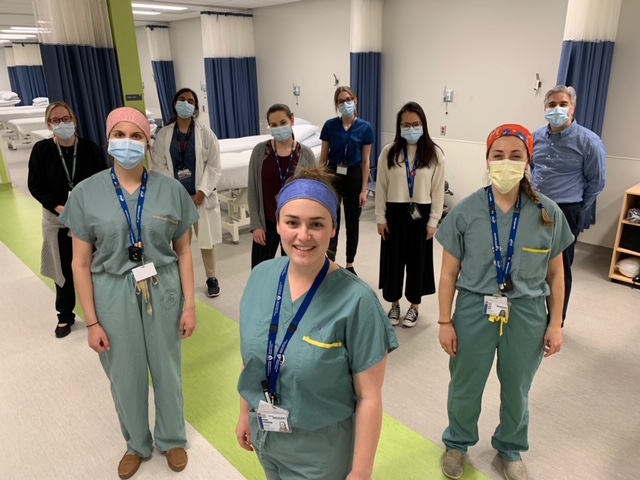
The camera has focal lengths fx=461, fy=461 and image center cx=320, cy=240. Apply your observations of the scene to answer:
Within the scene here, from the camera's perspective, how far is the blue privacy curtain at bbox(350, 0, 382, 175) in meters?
5.81

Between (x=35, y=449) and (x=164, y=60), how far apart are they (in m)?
9.30

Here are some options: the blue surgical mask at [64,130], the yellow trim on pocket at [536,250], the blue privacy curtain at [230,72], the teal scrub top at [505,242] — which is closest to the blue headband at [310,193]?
the teal scrub top at [505,242]

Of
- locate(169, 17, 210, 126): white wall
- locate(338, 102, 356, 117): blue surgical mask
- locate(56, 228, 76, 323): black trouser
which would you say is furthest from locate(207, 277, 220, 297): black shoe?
locate(169, 17, 210, 126): white wall

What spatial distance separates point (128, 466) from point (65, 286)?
5.42 feet

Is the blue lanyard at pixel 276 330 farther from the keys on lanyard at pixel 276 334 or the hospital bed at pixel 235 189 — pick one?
the hospital bed at pixel 235 189

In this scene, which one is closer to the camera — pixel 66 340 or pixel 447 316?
pixel 447 316

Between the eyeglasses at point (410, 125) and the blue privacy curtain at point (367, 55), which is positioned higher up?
the blue privacy curtain at point (367, 55)

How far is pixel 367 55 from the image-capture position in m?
5.93

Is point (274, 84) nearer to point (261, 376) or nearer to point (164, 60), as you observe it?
point (164, 60)

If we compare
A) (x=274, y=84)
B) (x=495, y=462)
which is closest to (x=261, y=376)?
(x=495, y=462)

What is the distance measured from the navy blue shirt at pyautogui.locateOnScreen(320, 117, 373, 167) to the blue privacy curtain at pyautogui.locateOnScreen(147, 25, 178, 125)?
6.99 m

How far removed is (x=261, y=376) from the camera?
48.4 inches

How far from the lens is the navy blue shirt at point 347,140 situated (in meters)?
3.62

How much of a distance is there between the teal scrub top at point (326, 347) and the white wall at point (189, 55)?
8471 mm
